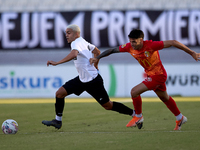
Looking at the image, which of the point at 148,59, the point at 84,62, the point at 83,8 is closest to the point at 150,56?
the point at 148,59

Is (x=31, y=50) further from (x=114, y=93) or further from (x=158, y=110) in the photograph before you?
(x=158, y=110)

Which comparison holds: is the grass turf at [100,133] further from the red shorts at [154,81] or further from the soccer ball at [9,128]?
the red shorts at [154,81]

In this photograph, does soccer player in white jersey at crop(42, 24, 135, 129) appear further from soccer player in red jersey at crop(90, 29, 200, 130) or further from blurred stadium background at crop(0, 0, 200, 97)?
blurred stadium background at crop(0, 0, 200, 97)

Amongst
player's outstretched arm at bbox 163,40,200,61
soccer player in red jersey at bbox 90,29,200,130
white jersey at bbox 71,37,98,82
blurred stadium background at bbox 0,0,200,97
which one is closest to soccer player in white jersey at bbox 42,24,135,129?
white jersey at bbox 71,37,98,82

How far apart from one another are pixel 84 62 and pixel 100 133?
1.30 meters

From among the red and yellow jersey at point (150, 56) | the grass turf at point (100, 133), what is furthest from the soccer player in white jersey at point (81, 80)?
the red and yellow jersey at point (150, 56)

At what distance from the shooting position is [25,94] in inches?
623

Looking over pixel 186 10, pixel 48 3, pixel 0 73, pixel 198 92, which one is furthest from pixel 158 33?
pixel 0 73

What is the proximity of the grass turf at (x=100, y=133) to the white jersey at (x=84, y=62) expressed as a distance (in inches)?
39.2

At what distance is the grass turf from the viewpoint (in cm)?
570

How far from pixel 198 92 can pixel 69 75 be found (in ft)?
16.7

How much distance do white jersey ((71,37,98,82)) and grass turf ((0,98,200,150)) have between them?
3.27 ft

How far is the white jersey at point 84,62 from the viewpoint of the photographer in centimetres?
712

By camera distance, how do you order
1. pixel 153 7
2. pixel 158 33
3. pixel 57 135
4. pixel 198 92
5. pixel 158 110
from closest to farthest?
pixel 57 135 → pixel 158 110 → pixel 198 92 → pixel 158 33 → pixel 153 7
